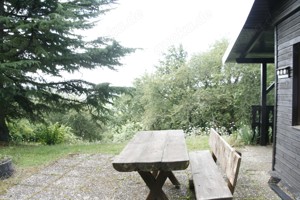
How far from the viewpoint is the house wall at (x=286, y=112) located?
3682 mm

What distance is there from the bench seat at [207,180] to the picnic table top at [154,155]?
0.30 m

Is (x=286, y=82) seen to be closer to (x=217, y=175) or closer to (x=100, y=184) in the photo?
(x=217, y=175)

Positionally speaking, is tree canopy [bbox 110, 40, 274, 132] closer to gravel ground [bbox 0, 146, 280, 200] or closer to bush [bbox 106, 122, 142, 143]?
bush [bbox 106, 122, 142, 143]

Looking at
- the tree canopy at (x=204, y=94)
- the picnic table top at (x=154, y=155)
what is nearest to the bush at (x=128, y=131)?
the tree canopy at (x=204, y=94)

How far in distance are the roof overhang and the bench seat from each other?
99.7 inches

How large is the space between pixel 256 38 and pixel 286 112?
7.50 ft

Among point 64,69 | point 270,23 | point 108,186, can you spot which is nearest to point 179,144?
point 108,186

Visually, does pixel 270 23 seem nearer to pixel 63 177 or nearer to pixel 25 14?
pixel 63 177

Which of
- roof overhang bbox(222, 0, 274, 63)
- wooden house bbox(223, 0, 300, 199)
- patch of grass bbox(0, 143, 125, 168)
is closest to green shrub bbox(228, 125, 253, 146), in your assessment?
roof overhang bbox(222, 0, 274, 63)

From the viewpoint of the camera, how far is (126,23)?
28.0ft

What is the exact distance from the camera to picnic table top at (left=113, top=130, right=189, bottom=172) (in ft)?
8.25

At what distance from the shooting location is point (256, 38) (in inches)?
228

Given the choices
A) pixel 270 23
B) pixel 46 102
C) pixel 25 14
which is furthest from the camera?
pixel 46 102

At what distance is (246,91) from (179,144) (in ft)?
31.5
